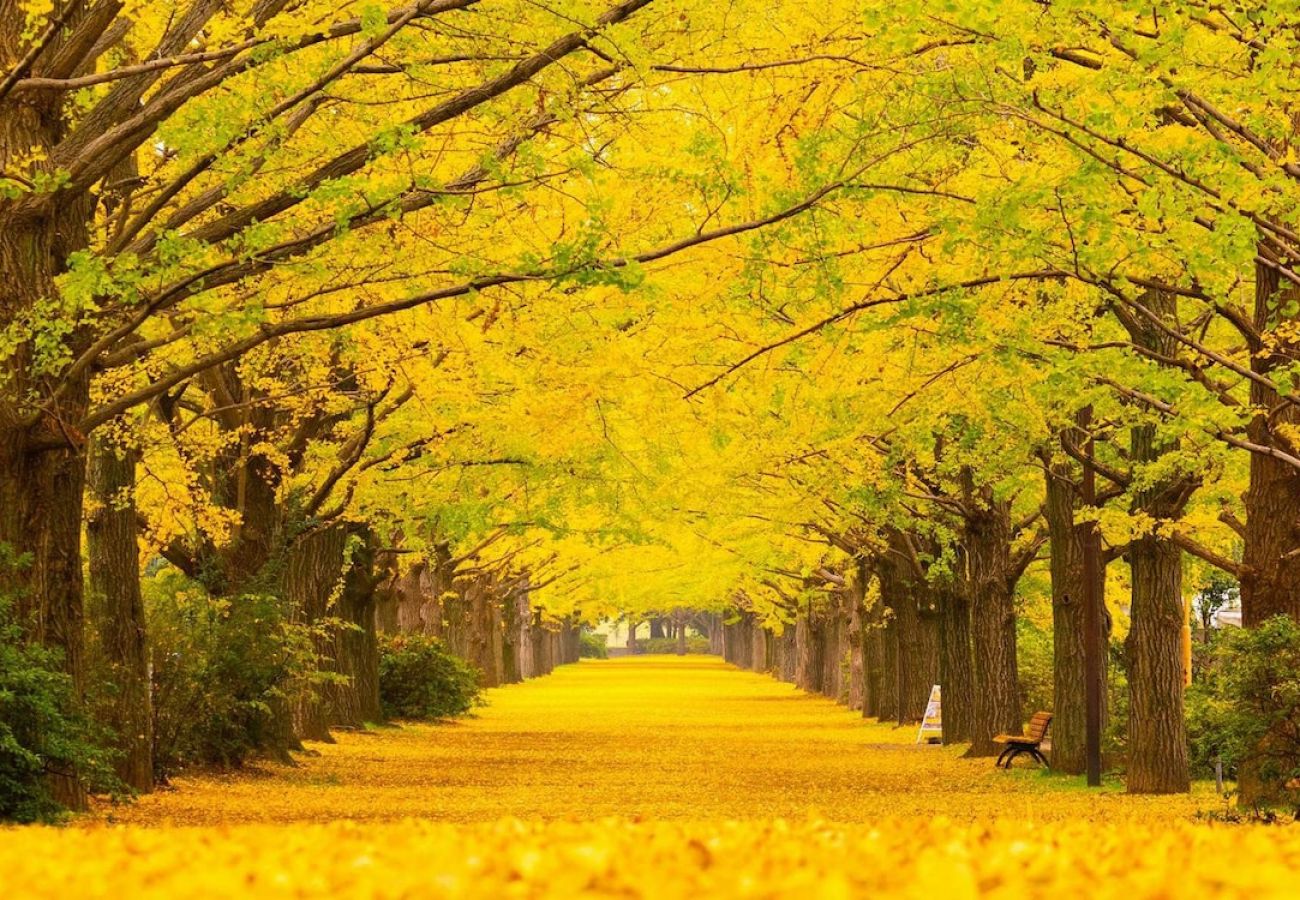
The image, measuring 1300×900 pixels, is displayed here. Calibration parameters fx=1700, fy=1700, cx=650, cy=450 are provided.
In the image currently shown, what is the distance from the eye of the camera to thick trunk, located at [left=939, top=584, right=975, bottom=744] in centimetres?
2912

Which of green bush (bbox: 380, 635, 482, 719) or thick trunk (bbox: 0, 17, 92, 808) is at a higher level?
thick trunk (bbox: 0, 17, 92, 808)

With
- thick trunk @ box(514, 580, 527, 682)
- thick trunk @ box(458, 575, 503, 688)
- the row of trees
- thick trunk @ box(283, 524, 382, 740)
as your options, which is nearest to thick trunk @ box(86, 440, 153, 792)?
the row of trees

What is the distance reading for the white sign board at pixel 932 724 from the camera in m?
30.9

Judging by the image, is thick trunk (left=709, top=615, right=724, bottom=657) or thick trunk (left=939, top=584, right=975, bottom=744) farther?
thick trunk (left=709, top=615, right=724, bottom=657)

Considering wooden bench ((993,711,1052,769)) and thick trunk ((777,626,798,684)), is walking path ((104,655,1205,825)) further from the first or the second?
thick trunk ((777,626,798,684))

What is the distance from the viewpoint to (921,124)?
13109 millimetres

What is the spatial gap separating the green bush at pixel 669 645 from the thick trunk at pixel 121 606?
15555cm

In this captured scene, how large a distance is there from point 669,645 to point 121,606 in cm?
16609

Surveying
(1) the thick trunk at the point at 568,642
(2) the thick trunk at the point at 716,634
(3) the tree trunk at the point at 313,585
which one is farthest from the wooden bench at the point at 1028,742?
(2) the thick trunk at the point at 716,634

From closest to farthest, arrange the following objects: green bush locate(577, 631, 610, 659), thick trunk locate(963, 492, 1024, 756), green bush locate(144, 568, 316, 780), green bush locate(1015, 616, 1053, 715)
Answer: green bush locate(144, 568, 316, 780) < thick trunk locate(963, 492, 1024, 756) < green bush locate(1015, 616, 1053, 715) < green bush locate(577, 631, 610, 659)

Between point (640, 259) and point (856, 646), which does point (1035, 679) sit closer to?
point (856, 646)

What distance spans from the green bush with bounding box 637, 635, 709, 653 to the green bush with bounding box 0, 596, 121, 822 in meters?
161

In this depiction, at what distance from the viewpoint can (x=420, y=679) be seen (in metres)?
38.8

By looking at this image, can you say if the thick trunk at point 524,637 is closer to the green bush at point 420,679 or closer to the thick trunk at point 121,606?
the green bush at point 420,679
